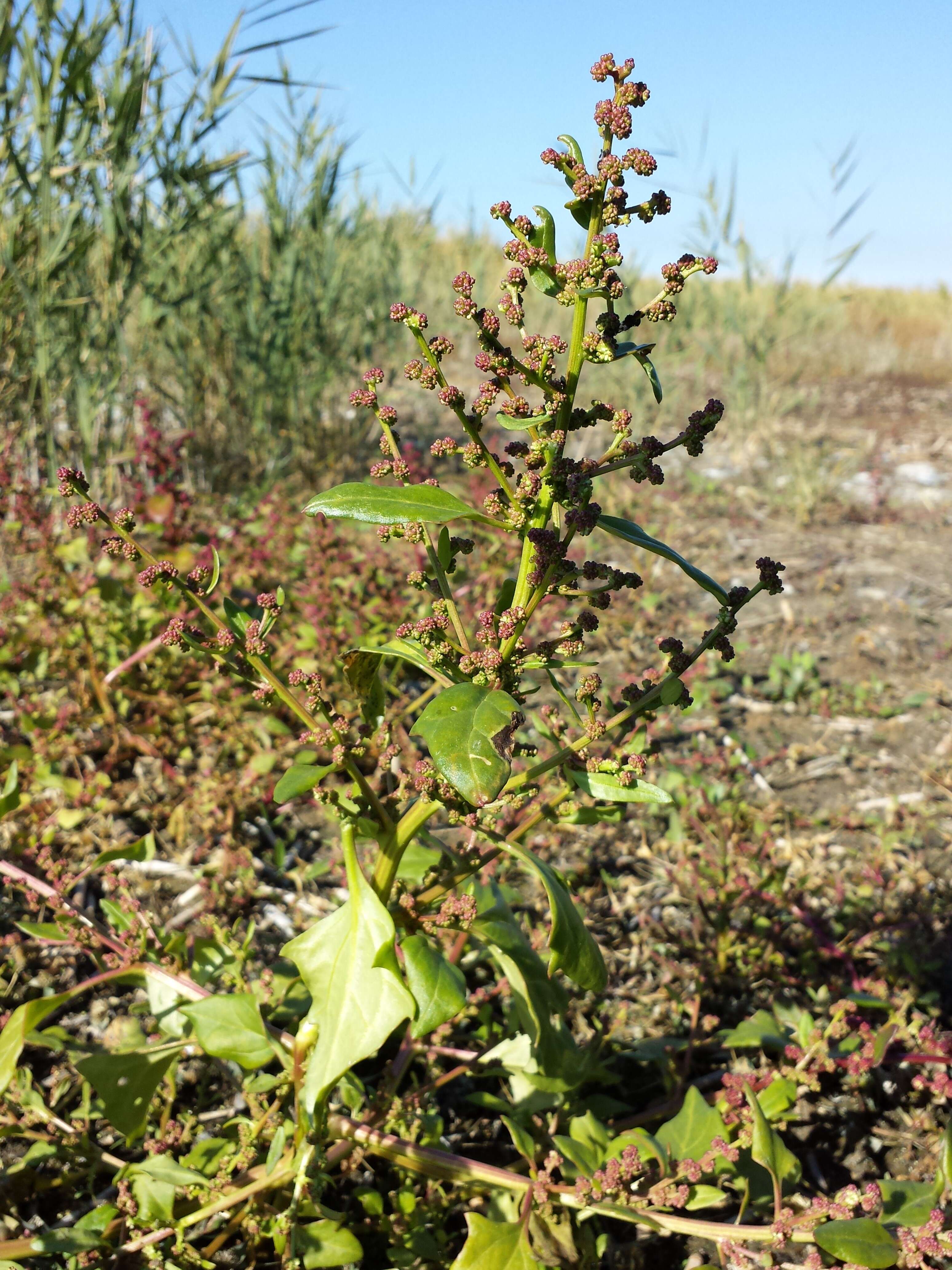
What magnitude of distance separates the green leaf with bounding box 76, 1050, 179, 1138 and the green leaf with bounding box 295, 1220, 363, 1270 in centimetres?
33

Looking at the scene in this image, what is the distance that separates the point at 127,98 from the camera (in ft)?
12.5

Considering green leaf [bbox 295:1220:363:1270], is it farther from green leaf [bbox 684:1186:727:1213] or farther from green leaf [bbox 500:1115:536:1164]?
green leaf [bbox 684:1186:727:1213]

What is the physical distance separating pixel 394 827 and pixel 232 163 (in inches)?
159

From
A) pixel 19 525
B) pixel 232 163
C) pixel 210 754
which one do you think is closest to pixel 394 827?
pixel 210 754

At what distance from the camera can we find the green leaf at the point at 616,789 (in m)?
1.17

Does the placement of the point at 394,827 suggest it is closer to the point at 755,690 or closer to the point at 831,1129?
the point at 831,1129

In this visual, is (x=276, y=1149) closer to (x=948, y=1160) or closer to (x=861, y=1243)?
(x=861, y=1243)

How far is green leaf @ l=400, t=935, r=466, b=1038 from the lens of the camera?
1174 millimetres

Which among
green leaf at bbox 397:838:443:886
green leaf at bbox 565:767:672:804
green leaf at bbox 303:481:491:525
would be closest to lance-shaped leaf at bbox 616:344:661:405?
green leaf at bbox 303:481:491:525

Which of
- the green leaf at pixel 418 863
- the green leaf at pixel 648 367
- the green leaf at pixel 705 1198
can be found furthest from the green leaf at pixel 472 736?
the green leaf at pixel 705 1198

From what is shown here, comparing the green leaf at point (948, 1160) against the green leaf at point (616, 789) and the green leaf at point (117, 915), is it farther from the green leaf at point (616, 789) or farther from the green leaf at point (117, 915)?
the green leaf at point (616, 789)

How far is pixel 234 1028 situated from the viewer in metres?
1.41

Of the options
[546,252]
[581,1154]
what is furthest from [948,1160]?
[546,252]

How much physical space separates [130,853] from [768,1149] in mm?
1160
